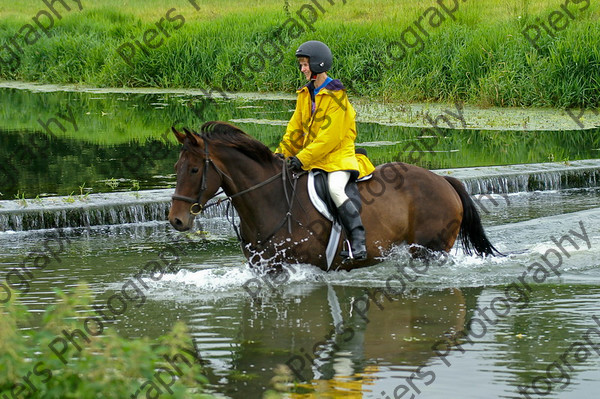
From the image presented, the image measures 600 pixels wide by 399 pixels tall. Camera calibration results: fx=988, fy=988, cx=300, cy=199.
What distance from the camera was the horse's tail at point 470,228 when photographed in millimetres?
8531

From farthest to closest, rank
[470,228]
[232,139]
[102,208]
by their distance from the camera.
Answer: [102,208] < [470,228] < [232,139]

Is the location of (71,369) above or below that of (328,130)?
below

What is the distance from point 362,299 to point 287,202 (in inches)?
38.6

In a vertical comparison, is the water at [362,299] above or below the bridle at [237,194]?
below

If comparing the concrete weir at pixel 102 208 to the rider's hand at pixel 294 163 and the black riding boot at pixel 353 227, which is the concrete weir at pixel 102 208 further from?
the black riding boot at pixel 353 227

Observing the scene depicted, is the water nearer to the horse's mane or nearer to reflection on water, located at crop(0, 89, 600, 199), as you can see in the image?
→ reflection on water, located at crop(0, 89, 600, 199)

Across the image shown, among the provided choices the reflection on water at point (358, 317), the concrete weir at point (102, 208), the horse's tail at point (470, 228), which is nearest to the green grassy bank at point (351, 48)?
the concrete weir at point (102, 208)

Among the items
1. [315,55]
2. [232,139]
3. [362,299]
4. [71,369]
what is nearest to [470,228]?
→ [362,299]

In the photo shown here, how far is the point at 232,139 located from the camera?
7.40 m

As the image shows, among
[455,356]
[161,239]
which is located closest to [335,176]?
[455,356]

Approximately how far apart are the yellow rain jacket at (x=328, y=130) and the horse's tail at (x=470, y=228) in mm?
1012

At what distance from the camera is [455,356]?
20.4 ft

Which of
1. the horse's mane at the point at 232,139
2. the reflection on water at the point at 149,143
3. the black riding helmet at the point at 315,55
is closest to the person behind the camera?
the horse's mane at the point at 232,139

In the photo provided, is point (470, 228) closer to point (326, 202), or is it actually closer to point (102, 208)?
point (326, 202)
